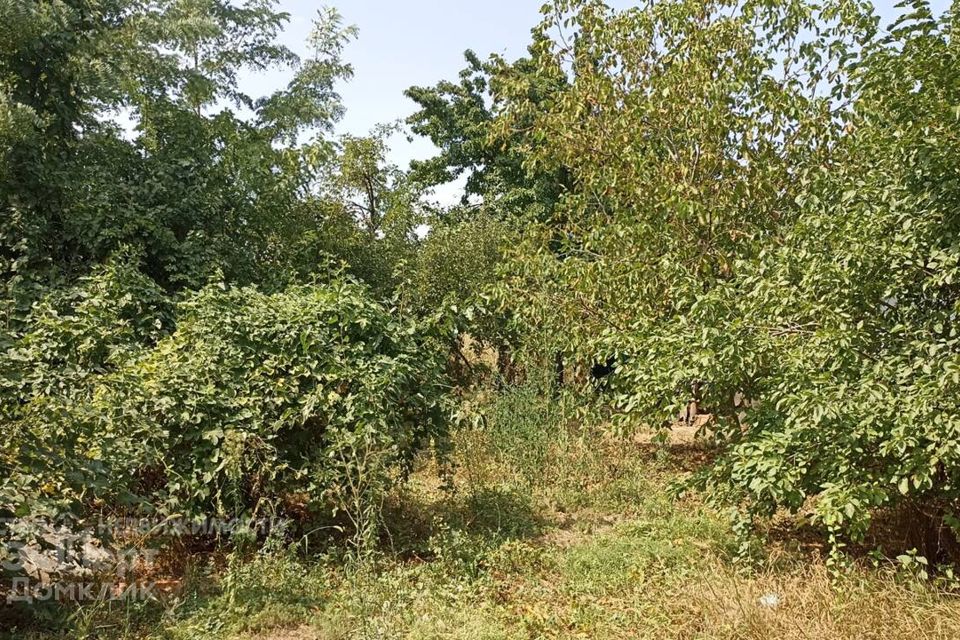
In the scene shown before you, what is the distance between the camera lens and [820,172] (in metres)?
4.38

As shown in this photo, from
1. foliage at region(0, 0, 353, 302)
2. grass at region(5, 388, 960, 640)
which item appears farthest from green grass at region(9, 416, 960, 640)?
foliage at region(0, 0, 353, 302)

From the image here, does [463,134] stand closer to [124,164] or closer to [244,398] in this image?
[124,164]

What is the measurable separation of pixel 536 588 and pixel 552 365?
3.41 meters

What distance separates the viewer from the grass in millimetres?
3037

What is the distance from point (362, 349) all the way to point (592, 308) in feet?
10.7

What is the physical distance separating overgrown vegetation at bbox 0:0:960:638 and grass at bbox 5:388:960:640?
0.08ft

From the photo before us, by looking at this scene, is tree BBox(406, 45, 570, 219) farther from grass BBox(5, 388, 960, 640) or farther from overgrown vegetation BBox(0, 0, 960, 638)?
grass BBox(5, 388, 960, 640)

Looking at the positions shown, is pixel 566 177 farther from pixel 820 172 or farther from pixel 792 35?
pixel 820 172

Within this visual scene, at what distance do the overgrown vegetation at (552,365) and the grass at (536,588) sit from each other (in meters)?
0.02

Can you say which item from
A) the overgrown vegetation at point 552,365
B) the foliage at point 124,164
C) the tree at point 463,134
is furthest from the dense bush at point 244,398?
the tree at point 463,134

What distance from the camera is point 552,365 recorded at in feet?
22.9

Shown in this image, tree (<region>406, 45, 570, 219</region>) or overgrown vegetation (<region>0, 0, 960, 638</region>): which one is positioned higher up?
tree (<region>406, 45, 570, 219</region>)

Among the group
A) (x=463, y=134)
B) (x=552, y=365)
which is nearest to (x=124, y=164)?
(x=552, y=365)

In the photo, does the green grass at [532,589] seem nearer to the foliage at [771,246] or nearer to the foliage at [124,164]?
the foliage at [771,246]
